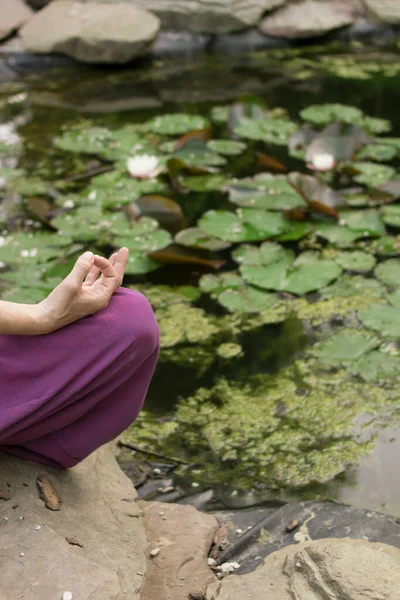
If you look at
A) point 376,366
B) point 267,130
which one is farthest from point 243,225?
point 267,130

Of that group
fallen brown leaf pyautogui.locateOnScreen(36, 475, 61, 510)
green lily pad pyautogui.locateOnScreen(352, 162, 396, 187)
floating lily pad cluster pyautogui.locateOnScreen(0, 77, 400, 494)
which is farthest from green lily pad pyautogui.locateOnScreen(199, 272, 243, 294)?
fallen brown leaf pyautogui.locateOnScreen(36, 475, 61, 510)

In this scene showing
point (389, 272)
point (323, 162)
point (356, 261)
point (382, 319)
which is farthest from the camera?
point (323, 162)

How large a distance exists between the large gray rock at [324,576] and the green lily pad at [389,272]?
1.48 m

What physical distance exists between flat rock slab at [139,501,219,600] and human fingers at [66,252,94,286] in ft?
2.25

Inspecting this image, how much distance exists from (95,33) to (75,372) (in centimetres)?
454

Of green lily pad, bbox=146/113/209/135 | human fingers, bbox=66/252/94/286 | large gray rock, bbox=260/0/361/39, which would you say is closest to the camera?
human fingers, bbox=66/252/94/286

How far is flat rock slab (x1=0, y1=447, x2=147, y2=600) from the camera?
1.51 m

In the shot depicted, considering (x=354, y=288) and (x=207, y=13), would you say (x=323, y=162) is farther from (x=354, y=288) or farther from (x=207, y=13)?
(x=207, y=13)

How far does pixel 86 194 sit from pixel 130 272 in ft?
2.54

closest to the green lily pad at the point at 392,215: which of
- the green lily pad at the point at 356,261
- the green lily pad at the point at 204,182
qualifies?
the green lily pad at the point at 356,261

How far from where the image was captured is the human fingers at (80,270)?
157 cm

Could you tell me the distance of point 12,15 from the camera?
602 centimetres

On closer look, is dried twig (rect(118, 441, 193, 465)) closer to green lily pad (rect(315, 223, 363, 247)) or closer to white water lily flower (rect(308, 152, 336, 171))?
green lily pad (rect(315, 223, 363, 247))

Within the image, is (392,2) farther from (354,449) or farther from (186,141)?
(354,449)
